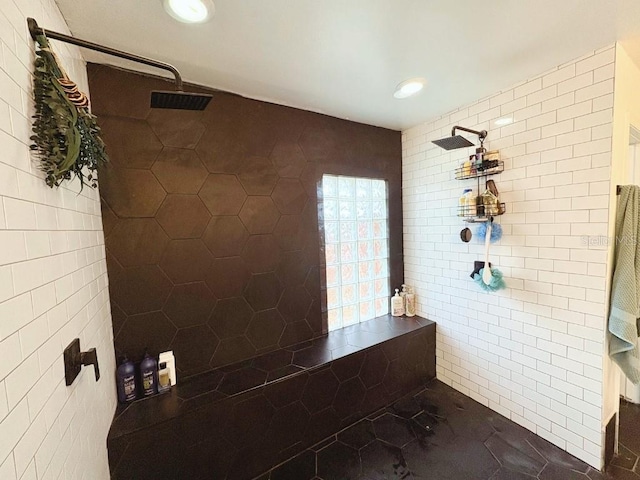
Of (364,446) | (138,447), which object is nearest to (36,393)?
(138,447)

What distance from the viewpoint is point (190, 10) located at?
0.99 m

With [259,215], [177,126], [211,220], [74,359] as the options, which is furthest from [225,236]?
[74,359]

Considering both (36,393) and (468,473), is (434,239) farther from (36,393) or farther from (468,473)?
(36,393)

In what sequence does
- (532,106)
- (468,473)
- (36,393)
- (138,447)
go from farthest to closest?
(532,106) < (468,473) < (138,447) < (36,393)

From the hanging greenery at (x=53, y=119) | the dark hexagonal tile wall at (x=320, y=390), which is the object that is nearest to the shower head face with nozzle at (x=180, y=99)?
the hanging greenery at (x=53, y=119)

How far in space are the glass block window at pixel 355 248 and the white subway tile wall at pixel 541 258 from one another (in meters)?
0.48

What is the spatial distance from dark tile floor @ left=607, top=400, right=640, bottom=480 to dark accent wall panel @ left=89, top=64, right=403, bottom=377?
5.80 ft

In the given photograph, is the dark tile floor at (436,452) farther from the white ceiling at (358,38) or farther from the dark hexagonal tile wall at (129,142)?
the white ceiling at (358,38)

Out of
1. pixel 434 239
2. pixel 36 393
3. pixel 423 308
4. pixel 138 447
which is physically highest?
pixel 434 239

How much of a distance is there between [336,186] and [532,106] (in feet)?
4.26

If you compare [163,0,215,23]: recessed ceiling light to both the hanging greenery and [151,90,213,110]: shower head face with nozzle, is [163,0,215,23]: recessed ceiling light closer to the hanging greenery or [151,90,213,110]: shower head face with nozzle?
[151,90,213,110]: shower head face with nozzle

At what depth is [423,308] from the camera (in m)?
2.34

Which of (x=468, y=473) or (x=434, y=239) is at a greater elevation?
(x=434, y=239)

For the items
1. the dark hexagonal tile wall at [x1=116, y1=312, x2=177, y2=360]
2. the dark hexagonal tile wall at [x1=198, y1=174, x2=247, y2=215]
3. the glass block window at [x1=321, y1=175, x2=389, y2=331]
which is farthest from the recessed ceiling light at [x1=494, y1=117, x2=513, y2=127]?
the dark hexagonal tile wall at [x1=116, y1=312, x2=177, y2=360]
